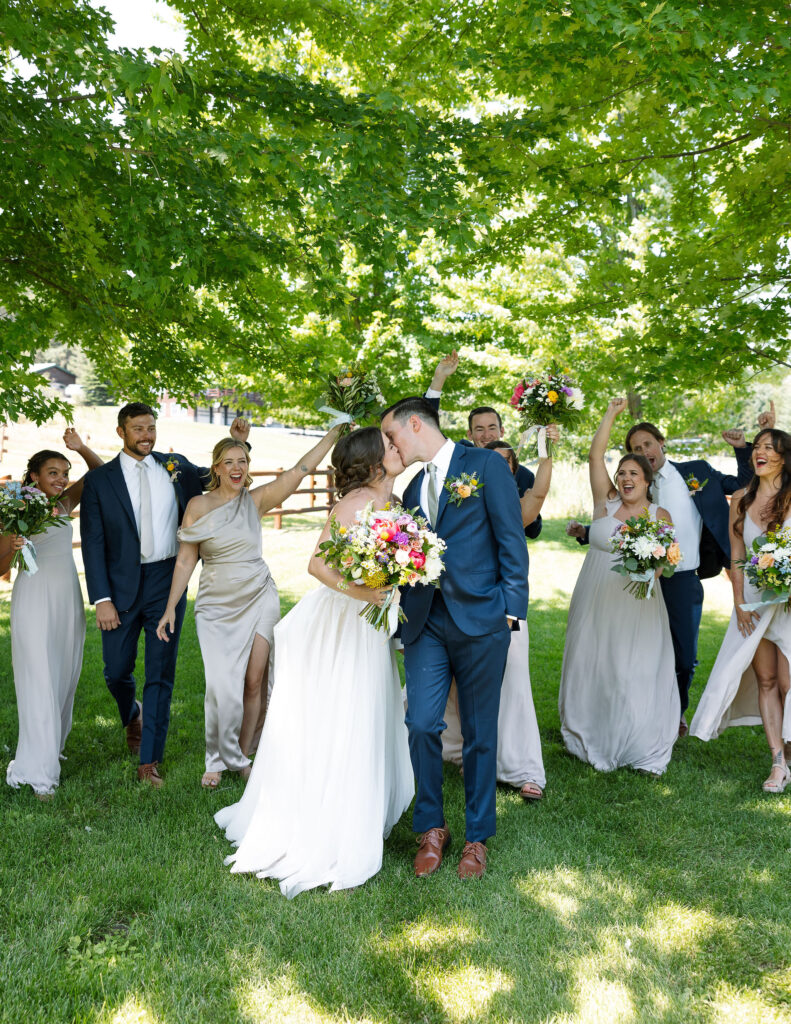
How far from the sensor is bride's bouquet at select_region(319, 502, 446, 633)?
4.20m

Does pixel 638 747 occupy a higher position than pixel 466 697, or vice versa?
pixel 466 697

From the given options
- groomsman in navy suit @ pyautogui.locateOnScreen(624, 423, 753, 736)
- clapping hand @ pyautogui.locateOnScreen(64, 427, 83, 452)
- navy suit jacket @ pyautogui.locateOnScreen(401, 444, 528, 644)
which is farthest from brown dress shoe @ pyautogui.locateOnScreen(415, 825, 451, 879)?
clapping hand @ pyautogui.locateOnScreen(64, 427, 83, 452)

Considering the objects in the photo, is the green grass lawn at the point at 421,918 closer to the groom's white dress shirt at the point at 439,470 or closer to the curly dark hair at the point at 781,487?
the curly dark hair at the point at 781,487

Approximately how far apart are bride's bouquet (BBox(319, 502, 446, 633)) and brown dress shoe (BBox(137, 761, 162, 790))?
2.53m

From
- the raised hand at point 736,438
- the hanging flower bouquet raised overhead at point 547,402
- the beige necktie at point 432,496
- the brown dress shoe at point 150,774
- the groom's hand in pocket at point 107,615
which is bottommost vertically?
the brown dress shoe at point 150,774

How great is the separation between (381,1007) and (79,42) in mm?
5807

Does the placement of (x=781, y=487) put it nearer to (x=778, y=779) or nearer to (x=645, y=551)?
(x=645, y=551)

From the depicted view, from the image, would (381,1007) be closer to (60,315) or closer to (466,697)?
(466,697)

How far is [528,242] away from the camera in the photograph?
8.51 metres

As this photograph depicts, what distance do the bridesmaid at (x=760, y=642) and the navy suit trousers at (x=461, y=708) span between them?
2387mm

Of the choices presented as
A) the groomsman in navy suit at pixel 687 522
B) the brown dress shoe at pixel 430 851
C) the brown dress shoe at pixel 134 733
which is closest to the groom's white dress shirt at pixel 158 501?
the brown dress shoe at pixel 134 733

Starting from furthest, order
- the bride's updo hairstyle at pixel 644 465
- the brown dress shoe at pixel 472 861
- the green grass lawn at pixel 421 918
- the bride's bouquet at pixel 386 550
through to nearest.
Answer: the bride's updo hairstyle at pixel 644 465
the brown dress shoe at pixel 472 861
the bride's bouquet at pixel 386 550
the green grass lawn at pixel 421 918

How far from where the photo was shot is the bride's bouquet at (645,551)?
6.00 meters

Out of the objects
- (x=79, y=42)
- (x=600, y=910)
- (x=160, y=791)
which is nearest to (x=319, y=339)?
(x=79, y=42)
